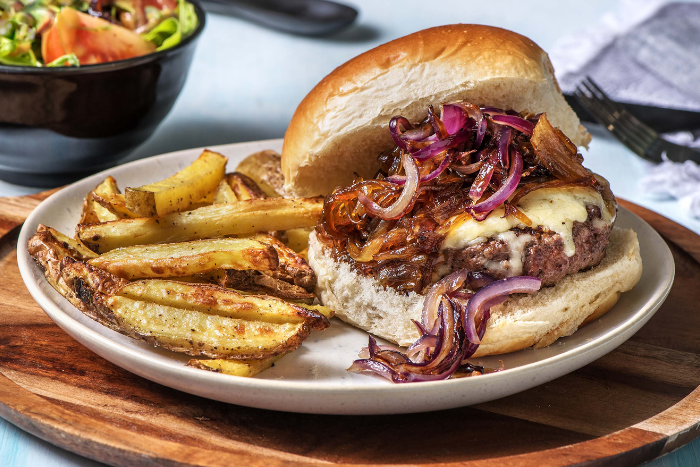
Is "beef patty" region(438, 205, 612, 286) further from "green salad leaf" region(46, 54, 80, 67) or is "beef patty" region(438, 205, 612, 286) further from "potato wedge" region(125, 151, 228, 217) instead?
"green salad leaf" region(46, 54, 80, 67)

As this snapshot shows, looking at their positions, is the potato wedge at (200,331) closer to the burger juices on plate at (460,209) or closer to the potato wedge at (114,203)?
the burger juices on plate at (460,209)

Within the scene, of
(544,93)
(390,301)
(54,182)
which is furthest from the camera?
(54,182)

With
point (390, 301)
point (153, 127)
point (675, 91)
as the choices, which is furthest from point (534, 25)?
point (390, 301)

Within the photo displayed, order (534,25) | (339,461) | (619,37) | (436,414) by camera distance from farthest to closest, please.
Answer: (534,25) → (619,37) → (436,414) → (339,461)

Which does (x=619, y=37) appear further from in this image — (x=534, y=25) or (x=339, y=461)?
(x=339, y=461)

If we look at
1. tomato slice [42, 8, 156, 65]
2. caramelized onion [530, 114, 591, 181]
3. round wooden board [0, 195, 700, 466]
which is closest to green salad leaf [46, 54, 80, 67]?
tomato slice [42, 8, 156, 65]

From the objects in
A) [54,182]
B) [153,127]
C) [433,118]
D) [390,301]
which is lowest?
[54,182]

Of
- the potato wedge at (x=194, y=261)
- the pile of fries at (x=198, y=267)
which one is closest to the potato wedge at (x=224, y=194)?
the pile of fries at (x=198, y=267)
